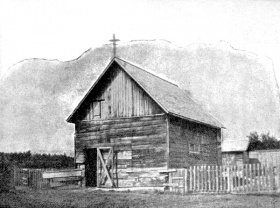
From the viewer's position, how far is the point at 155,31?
13578 mm

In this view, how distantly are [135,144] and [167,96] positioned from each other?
225 centimetres

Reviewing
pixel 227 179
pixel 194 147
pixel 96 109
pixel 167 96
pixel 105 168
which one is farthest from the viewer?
pixel 194 147

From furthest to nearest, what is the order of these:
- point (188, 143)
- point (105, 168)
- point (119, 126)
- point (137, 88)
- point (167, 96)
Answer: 1. point (188, 143)
2. point (167, 96)
3. point (105, 168)
4. point (119, 126)
5. point (137, 88)

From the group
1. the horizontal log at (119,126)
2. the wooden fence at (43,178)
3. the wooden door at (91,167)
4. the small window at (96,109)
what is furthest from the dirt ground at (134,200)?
the small window at (96,109)

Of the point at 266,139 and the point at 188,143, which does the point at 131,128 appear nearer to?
the point at 188,143

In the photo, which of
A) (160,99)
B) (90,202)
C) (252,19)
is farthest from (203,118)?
(90,202)

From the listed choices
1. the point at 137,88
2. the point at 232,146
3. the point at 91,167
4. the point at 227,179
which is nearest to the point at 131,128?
the point at 137,88

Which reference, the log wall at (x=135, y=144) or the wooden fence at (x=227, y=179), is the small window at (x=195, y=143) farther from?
the wooden fence at (x=227, y=179)

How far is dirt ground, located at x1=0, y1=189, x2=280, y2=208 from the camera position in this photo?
42.3 ft

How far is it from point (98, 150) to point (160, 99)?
308 centimetres

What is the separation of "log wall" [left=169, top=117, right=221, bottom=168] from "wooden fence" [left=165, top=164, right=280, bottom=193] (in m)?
1.07

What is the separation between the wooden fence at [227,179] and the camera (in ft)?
47.6

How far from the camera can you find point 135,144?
17359 millimetres

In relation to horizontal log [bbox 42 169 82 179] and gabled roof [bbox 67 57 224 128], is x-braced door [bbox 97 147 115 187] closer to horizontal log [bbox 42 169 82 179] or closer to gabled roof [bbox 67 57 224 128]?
horizontal log [bbox 42 169 82 179]
